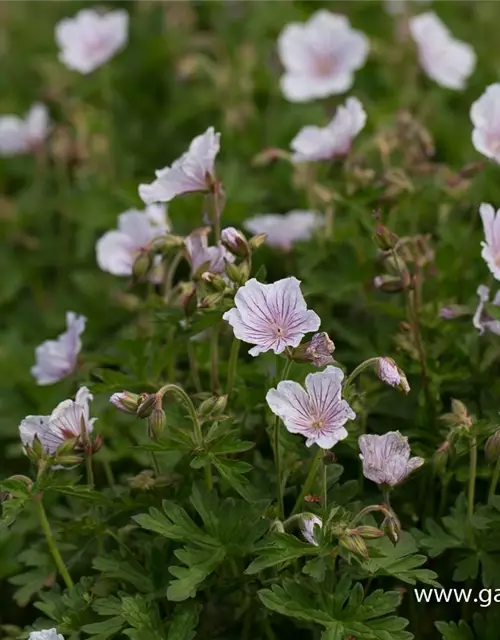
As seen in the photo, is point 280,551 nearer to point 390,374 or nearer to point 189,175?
point 390,374

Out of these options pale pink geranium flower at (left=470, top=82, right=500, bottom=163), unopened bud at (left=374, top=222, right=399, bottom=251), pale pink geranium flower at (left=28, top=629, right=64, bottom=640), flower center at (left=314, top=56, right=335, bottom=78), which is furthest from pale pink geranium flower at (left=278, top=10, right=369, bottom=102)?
pale pink geranium flower at (left=28, top=629, right=64, bottom=640)

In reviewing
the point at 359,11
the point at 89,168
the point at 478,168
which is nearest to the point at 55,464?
the point at 478,168

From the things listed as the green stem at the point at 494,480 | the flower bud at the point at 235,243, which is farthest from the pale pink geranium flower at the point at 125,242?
the green stem at the point at 494,480

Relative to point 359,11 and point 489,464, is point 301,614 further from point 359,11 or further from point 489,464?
point 359,11

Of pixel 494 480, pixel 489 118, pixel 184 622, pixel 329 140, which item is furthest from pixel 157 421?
pixel 489 118

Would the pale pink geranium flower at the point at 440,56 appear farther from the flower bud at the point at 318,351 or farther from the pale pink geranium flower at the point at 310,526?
the pale pink geranium flower at the point at 310,526
